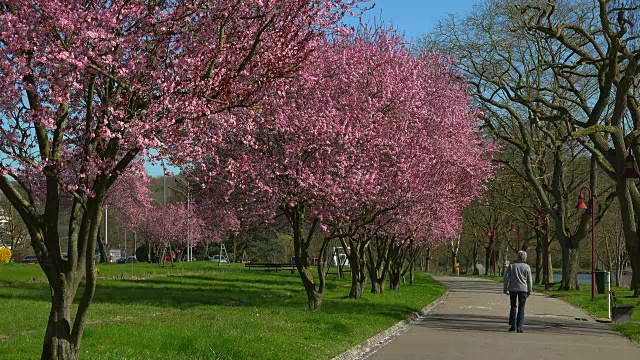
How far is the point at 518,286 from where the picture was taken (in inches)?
714

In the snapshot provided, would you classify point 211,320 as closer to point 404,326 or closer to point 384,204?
point 404,326

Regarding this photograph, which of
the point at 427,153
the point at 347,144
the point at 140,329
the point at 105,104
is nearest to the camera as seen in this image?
the point at 105,104

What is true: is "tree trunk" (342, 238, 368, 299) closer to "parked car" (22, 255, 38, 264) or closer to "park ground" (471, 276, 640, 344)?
"park ground" (471, 276, 640, 344)

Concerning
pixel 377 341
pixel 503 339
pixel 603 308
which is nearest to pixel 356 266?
pixel 603 308

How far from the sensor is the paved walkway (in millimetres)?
13406

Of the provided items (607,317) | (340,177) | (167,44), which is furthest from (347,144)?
(167,44)

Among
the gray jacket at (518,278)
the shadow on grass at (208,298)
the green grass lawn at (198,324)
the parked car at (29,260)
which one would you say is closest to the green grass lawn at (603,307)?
the gray jacket at (518,278)

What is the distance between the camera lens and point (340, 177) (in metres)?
20.6

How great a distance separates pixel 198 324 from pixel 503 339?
241 inches

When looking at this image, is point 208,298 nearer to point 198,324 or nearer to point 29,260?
point 198,324

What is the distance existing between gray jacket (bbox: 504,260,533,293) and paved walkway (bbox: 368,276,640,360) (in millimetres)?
952

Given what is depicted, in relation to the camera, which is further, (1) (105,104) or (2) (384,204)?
(2) (384,204)

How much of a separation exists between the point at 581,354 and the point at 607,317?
32.1ft

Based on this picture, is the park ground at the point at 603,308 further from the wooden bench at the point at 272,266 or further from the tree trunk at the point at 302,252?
the wooden bench at the point at 272,266
